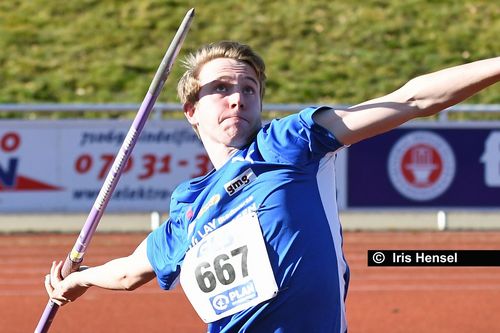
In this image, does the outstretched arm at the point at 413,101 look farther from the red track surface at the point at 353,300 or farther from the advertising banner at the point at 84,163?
the advertising banner at the point at 84,163

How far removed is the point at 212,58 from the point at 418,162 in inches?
395

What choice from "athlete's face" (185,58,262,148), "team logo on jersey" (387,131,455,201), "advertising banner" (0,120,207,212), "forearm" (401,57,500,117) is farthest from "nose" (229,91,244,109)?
"team logo on jersey" (387,131,455,201)

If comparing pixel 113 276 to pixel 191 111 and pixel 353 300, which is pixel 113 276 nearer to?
pixel 191 111

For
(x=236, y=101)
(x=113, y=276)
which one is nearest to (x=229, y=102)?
(x=236, y=101)

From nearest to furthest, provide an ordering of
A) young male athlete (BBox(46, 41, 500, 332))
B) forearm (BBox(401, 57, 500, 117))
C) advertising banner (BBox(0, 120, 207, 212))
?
forearm (BBox(401, 57, 500, 117)) < young male athlete (BBox(46, 41, 500, 332)) < advertising banner (BBox(0, 120, 207, 212))

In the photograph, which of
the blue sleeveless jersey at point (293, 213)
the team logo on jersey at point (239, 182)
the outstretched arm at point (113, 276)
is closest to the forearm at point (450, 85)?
the blue sleeveless jersey at point (293, 213)

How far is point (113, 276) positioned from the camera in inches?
155

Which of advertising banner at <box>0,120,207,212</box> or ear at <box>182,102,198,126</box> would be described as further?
advertising banner at <box>0,120,207,212</box>

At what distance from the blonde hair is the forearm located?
0.66m

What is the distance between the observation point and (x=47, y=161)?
13.1 metres

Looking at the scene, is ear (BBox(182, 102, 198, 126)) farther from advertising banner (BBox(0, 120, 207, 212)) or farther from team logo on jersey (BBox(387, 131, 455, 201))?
team logo on jersey (BBox(387, 131, 455, 201))

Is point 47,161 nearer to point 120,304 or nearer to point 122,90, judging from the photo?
point 120,304

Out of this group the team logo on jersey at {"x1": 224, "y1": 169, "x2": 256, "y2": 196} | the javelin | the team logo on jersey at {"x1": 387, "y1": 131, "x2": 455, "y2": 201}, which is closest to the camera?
the team logo on jersey at {"x1": 224, "y1": 169, "x2": 256, "y2": 196}

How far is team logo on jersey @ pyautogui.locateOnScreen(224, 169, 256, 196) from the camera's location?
328cm
